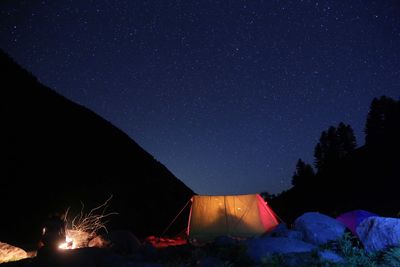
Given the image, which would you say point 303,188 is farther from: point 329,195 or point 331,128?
point 331,128

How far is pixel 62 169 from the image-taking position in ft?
81.3

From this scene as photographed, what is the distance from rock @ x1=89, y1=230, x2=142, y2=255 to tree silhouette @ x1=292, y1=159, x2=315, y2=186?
148 ft

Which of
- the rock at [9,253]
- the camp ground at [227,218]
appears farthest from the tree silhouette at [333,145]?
the rock at [9,253]

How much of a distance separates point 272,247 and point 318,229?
1979 millimetres

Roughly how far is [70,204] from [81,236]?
43.8 ft

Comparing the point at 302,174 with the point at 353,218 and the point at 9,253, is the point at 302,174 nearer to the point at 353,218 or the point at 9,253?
the point at 353,218

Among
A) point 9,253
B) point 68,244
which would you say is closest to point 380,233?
point 68,244

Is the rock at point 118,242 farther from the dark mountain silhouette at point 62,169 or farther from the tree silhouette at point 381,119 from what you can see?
the tree silhouette at point 381,119

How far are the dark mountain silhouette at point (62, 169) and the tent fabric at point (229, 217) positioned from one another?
9.26 meters

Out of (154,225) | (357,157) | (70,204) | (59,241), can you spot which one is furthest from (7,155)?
(357,157)

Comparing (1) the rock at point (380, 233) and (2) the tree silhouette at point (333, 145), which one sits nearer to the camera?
(1) the rock at point (380, 233)

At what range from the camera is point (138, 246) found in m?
8.59

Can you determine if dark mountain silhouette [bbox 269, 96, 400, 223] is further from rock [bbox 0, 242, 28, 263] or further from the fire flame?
rock [bbox 0, 242, 28, 263]

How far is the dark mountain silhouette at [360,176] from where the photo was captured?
2931cm
